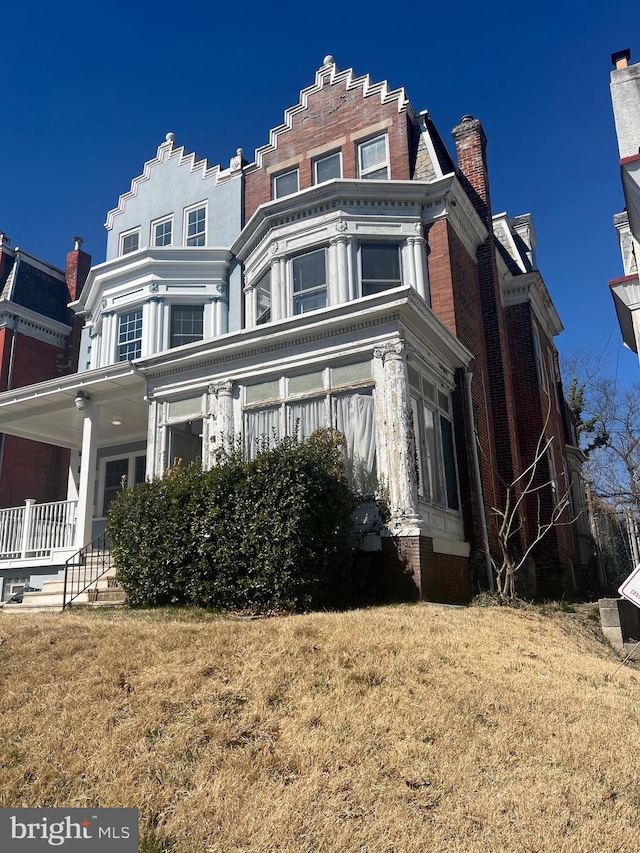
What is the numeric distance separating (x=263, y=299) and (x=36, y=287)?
995 cm

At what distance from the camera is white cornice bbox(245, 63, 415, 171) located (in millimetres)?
16500

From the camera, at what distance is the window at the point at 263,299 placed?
16.5m

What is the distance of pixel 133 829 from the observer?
3.89 meters

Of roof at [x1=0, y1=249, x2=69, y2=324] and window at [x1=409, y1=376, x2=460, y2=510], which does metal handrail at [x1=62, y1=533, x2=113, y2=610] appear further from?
roof at [x1=0, y1=249, x2=69, y2=324]

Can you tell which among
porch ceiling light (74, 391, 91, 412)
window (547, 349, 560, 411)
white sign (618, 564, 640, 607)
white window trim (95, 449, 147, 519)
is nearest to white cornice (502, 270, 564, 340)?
window (547, 349, 560, 411)

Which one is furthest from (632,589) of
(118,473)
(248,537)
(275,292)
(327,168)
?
(118,473)

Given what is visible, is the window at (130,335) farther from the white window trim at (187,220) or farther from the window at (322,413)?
the window at (322,413)

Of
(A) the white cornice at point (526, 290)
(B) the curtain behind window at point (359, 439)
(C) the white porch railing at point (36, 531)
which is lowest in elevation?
(C) the white porch railing at point (36, 531)

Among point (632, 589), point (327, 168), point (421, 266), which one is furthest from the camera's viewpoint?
point (327, 168)

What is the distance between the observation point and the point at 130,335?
1841 cm

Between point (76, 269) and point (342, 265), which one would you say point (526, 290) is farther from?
point (76, 269)

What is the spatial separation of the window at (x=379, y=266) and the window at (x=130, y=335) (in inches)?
253

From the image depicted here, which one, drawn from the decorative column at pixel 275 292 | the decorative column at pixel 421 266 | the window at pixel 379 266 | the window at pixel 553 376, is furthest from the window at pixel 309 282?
the window at pixel 553 376

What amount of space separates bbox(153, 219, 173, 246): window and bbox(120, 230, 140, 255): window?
0.60 meters
